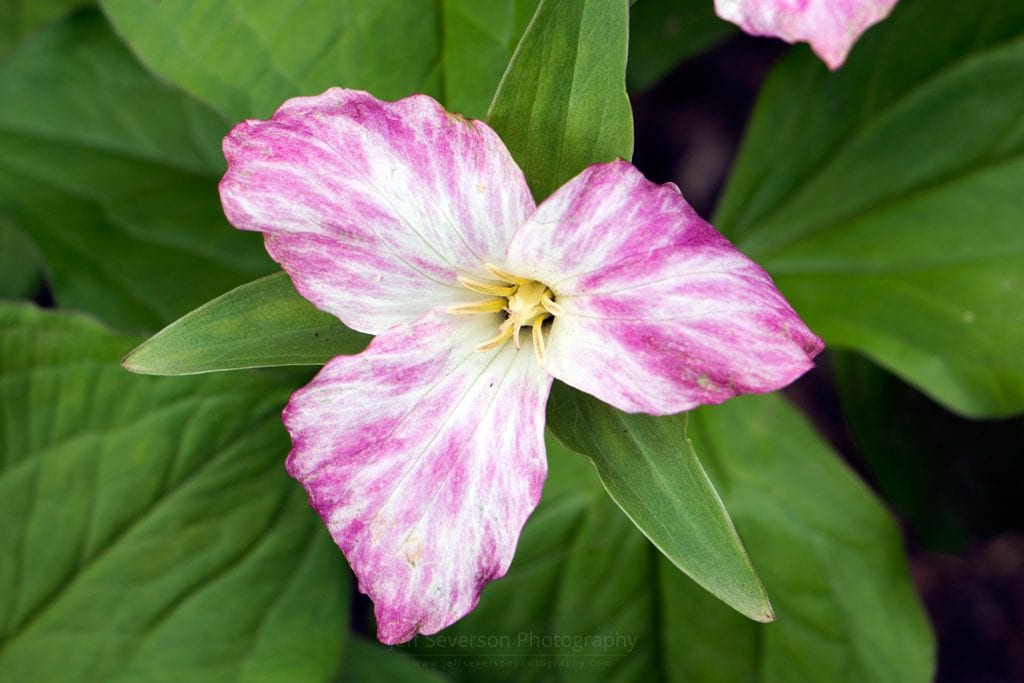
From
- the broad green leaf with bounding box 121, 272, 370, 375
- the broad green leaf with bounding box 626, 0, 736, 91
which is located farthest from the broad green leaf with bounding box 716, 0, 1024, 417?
the broad green leaf with bounding box 121, 272, 370, 375

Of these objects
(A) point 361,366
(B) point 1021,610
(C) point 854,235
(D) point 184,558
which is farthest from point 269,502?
(B) point 1021,610

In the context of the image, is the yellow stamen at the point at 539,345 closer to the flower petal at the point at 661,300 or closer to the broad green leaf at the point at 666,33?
the flower petal at the point at 661,300

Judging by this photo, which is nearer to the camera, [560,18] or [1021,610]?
[560,18]

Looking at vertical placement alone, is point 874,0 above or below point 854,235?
above

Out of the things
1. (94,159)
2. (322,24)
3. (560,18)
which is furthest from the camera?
(94,159)

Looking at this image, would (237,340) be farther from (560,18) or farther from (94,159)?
(94,159)

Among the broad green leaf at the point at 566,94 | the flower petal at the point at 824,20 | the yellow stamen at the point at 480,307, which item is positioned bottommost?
the yellow stamen at the point at 480,307

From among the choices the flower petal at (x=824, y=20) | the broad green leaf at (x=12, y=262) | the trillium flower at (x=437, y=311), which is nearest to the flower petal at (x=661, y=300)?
the trillium flower at (x=437, y=311)
